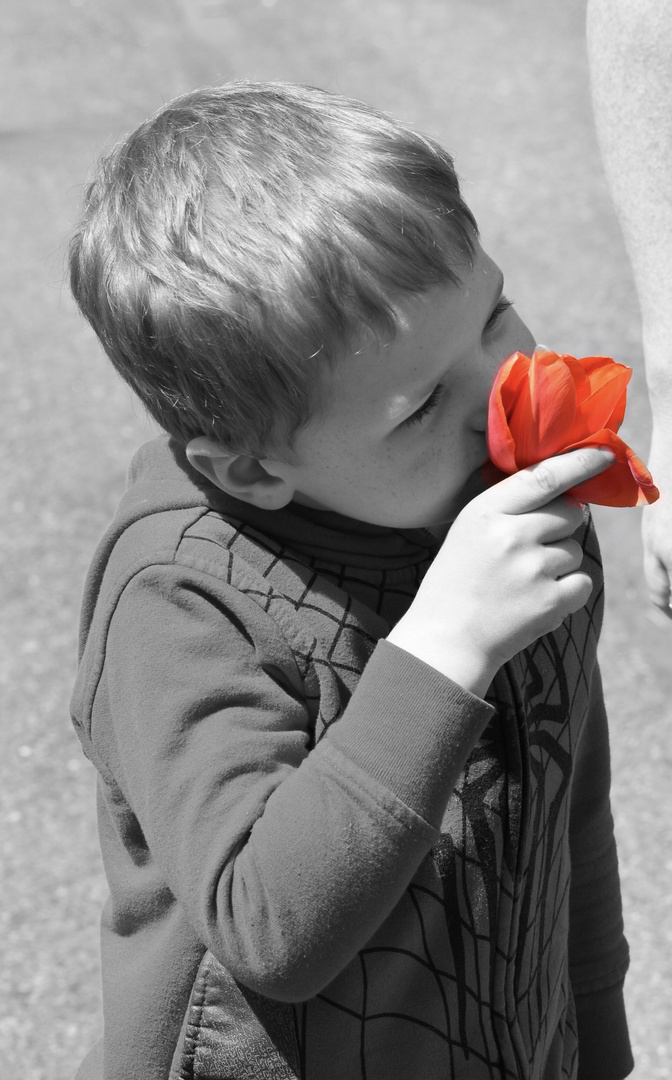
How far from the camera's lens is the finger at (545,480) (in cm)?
115

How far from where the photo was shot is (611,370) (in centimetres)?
120

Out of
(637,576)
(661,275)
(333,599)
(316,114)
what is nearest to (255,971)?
(333,599)

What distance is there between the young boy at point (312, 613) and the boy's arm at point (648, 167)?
375mm

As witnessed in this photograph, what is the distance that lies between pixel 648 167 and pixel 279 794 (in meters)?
0.97

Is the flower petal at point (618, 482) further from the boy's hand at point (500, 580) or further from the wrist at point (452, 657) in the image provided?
the wrist at point (452, 657)

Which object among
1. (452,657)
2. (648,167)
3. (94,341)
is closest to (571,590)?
(452,657)

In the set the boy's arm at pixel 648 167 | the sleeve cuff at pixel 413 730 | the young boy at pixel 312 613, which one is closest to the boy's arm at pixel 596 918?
the boy's arm at pixel 648 167

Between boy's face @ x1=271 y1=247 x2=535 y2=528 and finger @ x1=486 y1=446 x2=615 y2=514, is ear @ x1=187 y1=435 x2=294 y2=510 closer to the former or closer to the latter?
boy's face @ x1=271 y1=247 x2=535 y2=528

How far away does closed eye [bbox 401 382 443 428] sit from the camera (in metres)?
1.17

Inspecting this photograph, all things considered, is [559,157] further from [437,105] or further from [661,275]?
[661,275]

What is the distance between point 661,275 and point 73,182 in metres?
3.56

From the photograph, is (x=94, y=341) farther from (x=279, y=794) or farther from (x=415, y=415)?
(x=279, y=794)

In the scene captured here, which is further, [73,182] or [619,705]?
[73,182]

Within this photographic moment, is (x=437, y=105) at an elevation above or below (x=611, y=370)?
below
